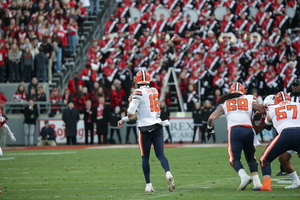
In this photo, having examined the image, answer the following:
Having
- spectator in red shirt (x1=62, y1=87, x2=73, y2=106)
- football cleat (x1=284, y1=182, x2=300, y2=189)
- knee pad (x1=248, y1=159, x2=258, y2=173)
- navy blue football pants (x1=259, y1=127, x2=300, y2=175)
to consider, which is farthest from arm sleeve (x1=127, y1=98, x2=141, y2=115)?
spectator in red shirt (x1=62, y1=87, x2=73, y2=106)

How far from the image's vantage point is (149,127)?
30.7 ft

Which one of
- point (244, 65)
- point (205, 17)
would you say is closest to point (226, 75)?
point (244, 65)

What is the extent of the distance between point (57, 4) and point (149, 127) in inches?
686

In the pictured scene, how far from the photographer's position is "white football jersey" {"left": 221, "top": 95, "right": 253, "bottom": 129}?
30.4 feet

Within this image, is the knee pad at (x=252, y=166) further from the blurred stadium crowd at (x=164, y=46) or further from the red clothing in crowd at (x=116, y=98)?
the red clothing in crowd at (x=116, y=98)

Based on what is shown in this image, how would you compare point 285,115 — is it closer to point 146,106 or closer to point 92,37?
point 146,106

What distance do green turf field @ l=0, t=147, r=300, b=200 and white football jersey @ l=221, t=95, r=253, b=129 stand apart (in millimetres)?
983

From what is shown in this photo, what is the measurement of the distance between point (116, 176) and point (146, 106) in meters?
2.85

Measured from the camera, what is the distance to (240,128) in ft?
30.2

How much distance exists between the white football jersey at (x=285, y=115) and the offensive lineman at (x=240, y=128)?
353mm

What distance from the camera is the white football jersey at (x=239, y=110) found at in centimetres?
927

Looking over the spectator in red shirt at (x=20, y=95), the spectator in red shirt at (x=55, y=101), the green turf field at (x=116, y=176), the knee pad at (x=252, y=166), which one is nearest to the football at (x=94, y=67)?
the spectator in red shirt at (x=55, y=101)

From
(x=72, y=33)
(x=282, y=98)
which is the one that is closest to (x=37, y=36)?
(x=72, y=33)

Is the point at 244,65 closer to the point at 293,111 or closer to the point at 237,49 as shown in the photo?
the point at 237,49
